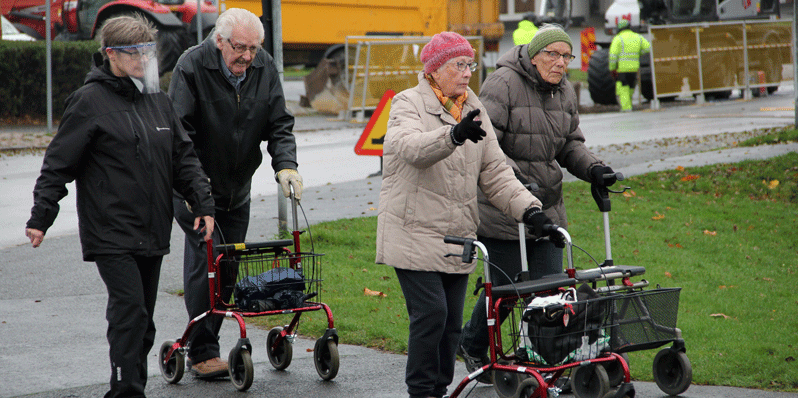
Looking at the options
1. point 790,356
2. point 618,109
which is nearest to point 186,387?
point 790,356

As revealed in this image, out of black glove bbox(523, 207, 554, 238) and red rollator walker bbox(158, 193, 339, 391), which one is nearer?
black glove bbox(523, 207, 554, 238)

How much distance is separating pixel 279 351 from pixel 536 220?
1.88m

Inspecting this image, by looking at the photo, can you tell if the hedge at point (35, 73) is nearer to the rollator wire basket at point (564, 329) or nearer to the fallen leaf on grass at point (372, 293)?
the fallen leaf on grass at point (372, 293)

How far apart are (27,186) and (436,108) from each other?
9402 millimetres

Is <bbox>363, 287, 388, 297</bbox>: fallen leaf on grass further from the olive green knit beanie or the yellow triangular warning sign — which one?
the yellow triangular warning sign

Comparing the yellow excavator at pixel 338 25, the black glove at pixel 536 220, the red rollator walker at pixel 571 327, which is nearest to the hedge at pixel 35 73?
the yellow excavator at pixel 338 25

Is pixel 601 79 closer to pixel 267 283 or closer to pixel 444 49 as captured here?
pixel 267 283

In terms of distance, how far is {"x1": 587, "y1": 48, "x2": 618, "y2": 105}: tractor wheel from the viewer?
76.1 feet

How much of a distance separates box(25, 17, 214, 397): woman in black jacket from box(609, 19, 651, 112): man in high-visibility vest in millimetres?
19124

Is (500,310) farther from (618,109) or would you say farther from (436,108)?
(618,109)

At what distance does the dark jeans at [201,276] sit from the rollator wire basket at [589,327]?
178 centimetres

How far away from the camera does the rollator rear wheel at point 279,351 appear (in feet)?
17.2

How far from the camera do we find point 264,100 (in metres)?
5.08

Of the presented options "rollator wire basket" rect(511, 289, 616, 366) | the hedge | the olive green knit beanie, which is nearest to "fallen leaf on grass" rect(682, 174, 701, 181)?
the olive green knit beanie
